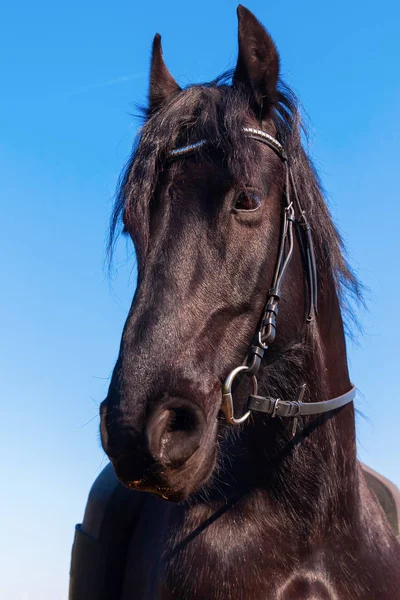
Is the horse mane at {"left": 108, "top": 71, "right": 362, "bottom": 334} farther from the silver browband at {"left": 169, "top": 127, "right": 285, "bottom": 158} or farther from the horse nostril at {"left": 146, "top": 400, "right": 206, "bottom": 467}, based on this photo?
the horse nostril at {"left": 146, "top": 400, "right": 206, "bottom": 467}

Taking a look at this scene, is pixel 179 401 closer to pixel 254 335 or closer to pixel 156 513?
pixel 254 335

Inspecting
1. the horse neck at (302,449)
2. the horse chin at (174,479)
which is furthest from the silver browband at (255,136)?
the horse chin at (174,479)

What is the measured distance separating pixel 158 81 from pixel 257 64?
37.3 inches

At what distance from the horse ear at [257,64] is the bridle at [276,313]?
220 mm

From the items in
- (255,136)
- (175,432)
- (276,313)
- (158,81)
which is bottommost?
(175,432)

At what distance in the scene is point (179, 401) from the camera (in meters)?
3.27

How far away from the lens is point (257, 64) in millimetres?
4328

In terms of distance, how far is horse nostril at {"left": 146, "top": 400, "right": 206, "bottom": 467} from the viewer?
3150 mm

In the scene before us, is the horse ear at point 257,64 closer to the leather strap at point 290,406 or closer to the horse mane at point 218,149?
the horse mane at point 218,149

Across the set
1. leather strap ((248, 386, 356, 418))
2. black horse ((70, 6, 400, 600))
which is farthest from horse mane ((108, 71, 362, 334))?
leather strap ((248, 386, 356, 418))

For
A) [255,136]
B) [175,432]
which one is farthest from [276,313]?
[255,136]

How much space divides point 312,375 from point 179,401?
47.0 inches

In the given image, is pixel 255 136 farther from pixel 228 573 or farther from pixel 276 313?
pixel 228 573

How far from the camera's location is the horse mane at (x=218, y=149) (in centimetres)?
394
